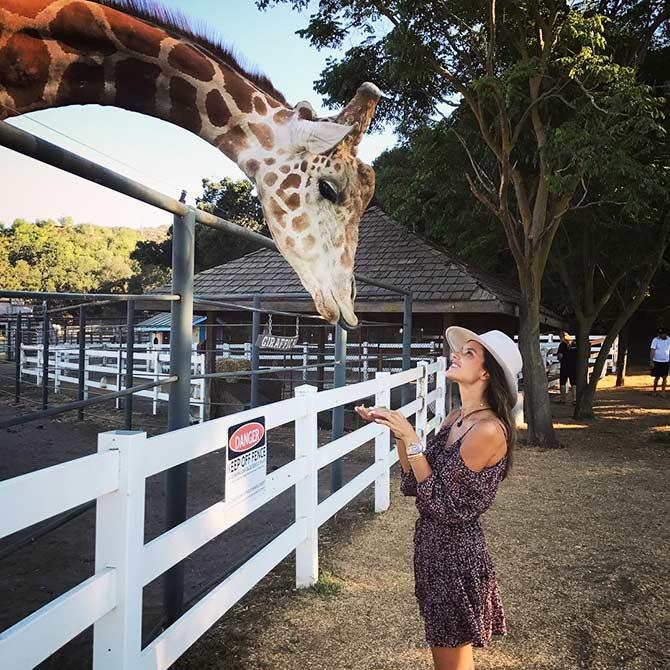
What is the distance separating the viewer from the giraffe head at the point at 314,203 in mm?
3061

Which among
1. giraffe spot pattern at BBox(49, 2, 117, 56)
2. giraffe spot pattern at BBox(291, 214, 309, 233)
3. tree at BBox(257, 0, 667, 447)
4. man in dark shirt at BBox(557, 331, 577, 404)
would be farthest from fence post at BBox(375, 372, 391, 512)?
man in dark shirt at BBox(557, 331, 577, 404)

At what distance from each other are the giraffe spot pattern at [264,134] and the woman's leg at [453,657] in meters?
2.35

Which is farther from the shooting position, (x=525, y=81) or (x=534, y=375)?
(x=534, y=375)

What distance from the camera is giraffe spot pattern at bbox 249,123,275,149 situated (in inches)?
123

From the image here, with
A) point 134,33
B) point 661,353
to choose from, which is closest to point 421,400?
point 134,33

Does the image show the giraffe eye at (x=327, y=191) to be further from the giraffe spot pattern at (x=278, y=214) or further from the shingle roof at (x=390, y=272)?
the shingle roof at (x=390, y=272)

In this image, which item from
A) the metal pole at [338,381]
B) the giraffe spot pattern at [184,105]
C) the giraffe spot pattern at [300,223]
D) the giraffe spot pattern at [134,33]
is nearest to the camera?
the giraffe spot pattern at [134,33]

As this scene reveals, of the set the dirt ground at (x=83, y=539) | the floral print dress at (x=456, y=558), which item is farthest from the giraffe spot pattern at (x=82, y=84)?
the floral print dress at (x=456, y=558)

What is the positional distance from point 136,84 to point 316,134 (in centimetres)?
83

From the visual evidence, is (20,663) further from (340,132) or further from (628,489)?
(628,489)

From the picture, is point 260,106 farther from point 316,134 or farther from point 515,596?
point 515,596

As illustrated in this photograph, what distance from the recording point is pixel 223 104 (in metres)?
3.05

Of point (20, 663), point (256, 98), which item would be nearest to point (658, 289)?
point (256, 98)

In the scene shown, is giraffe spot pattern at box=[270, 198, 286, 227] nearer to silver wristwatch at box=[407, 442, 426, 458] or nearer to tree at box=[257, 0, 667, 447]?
silver wristwatch at box=[407, 442, 426, 458]
